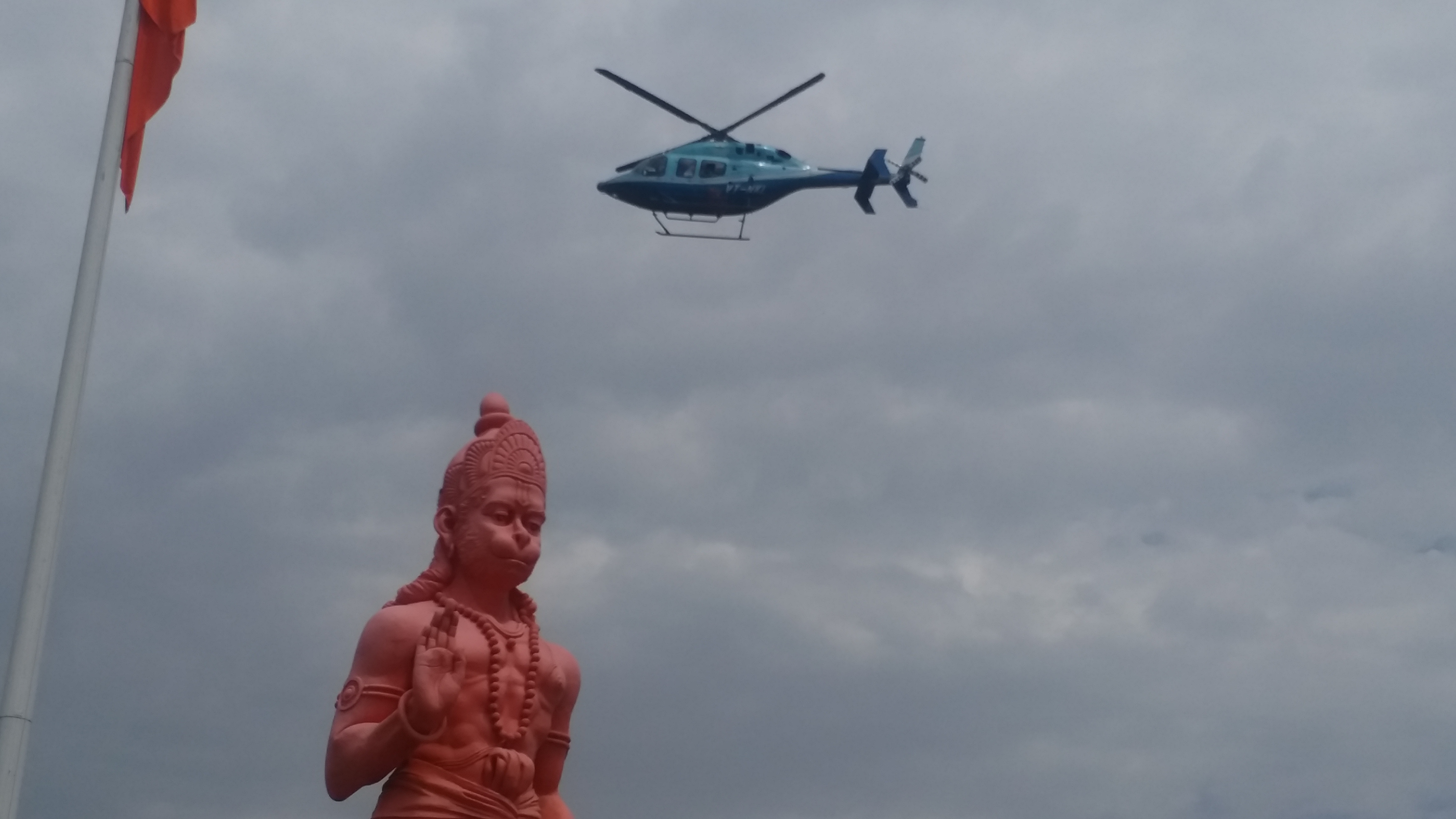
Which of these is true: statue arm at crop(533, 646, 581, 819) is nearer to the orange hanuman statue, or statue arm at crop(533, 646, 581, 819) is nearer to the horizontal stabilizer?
the orange hanuman statue

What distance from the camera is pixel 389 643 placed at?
1042cm

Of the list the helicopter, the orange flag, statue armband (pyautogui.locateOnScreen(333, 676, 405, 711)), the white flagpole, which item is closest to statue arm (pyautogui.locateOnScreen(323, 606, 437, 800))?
statue armband (pyautogui.locateOnScreen(333, 676, 405, 711))

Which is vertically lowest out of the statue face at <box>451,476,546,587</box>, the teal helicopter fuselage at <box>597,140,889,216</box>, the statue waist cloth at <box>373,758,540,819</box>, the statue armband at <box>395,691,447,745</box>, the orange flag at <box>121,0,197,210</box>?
the statue waist cloth at <box>373,758,540,819</box>

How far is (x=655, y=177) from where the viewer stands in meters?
37.3

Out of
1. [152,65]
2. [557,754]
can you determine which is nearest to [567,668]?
[557,754]

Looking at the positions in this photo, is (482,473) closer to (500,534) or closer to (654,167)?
(500,534)

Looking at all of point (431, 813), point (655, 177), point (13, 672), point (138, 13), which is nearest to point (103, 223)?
point (138, 13)

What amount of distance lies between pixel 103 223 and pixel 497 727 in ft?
13.8

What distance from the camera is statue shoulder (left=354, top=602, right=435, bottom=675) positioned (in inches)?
410

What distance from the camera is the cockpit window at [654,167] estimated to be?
37219 millimetres

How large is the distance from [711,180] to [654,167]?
1.42 metres

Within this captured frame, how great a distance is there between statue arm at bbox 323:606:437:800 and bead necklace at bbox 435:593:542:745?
0.39m

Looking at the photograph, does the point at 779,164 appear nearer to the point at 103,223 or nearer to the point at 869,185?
the point at 869,185

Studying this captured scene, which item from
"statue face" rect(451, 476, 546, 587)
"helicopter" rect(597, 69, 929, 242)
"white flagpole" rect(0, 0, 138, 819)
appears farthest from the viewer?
"helicopter" rect(597, 69, 929, 242)
